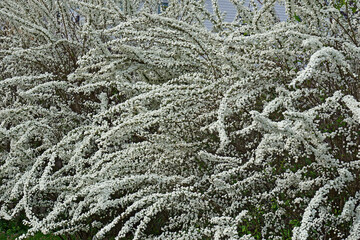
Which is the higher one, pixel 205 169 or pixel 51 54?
pixel 51 54

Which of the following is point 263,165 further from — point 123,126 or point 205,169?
point 123,126

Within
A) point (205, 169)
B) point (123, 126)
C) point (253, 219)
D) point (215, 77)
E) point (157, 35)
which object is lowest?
point (253, 219)

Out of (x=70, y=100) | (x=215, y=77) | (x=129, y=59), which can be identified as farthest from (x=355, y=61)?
(x=70, y=100)

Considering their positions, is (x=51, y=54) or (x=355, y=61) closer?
(x=355, y=61)

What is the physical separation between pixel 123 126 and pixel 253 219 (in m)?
1.00

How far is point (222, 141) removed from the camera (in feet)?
7.16

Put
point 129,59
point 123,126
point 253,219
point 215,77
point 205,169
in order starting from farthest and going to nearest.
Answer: point 129,59 → point 215,77 → point 205,169 → point 123,126 → point 253,219

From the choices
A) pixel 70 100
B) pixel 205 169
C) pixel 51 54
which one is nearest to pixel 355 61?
pixel 205 169

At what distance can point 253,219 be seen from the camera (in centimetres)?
252

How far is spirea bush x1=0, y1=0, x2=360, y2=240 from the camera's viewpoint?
7.57 feet

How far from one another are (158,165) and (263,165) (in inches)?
31.2

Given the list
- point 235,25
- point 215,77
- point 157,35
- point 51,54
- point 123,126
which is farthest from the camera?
point 51,54

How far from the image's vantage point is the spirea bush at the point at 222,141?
2.31 meters

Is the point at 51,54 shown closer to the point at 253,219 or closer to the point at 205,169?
the point at 205,169
